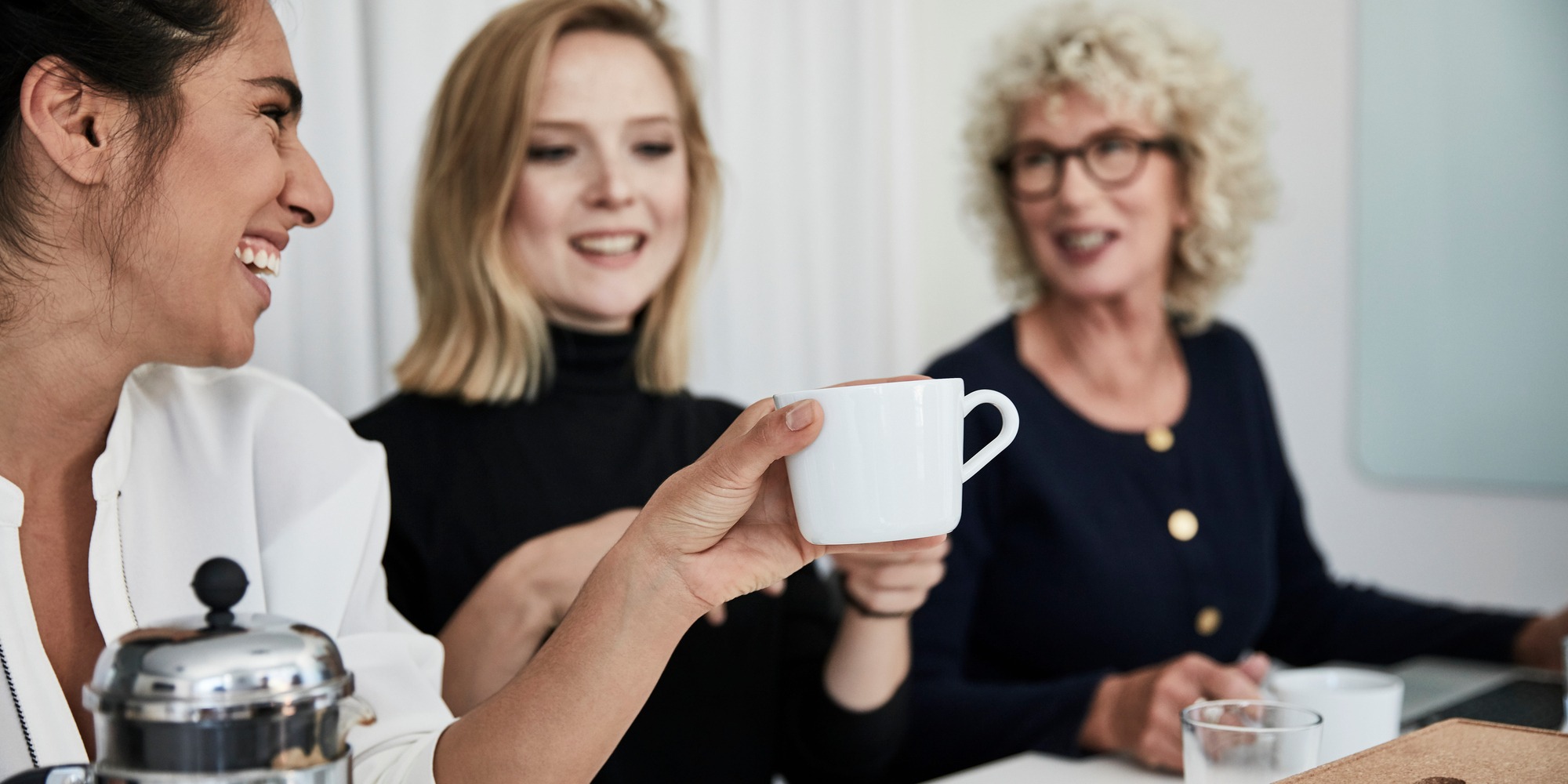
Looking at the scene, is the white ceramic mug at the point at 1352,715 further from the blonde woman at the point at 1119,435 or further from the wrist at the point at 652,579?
the wrist at the point at 652,579

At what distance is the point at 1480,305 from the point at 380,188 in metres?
1.98

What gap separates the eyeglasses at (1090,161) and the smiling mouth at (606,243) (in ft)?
2.21

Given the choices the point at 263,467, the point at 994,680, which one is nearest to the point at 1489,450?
the point at 994,680

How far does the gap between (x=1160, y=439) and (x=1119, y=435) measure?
67mm

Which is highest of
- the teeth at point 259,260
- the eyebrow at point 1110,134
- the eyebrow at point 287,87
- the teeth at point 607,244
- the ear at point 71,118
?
the eyebrow at point 1110,134

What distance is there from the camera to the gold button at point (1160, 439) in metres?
1.76

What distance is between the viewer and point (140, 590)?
0.94m

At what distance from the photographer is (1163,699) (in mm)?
1192

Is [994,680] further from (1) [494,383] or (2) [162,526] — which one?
(2) [162,526]

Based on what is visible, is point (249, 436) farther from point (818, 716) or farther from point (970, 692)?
point (970, 692)

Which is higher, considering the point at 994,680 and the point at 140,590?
the point at 140,590

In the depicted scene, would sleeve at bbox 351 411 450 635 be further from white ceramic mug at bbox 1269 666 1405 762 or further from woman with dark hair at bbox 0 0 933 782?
white ceramic mug at bbox 1269 666 1405 762

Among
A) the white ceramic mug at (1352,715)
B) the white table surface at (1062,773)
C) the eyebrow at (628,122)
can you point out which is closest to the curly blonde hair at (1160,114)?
the eyebrow at (628,122)

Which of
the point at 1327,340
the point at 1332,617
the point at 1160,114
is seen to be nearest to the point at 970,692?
the point at 1332,617
